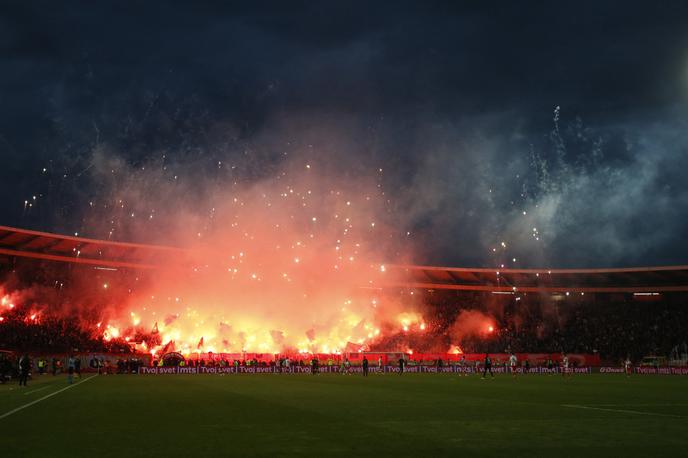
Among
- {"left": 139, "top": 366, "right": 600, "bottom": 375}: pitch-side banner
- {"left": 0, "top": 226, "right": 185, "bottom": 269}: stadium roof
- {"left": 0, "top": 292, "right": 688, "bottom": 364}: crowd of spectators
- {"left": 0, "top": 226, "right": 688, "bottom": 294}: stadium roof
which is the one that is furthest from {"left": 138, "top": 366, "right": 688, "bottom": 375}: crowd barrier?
{"left": 0, "top": 226, "right": 185, "bottom": 269}: stadium roof

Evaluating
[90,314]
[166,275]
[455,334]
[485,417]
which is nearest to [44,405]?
[485,417]

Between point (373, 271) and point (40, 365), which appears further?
point (373, 271)

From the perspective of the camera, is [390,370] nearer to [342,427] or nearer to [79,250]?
[79,250]

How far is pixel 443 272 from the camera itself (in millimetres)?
80375

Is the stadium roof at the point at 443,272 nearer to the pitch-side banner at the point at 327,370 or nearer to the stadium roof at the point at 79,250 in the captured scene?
the stadium roof at the point at 79,250

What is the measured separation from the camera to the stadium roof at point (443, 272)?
6556 centimetres

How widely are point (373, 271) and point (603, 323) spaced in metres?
27.1

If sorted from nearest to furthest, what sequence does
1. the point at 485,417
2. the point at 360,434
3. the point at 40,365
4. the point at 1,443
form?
1. the point at 1,443
2. the point at 360,434
3. the point at 485,417
4. the point at 40,365

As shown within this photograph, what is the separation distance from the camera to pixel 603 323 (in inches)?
2785

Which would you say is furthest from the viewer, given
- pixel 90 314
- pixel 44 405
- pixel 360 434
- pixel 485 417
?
pixel 90 314

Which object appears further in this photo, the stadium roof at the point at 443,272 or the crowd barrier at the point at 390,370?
the stadium roof at the point at 443,272

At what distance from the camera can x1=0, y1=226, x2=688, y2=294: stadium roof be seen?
65562 mm

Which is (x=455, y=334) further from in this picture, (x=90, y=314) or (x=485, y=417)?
(x=485, y=417)

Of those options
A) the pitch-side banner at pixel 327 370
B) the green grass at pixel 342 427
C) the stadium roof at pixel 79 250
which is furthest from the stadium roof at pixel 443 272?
the green grass at pixel 342 427
